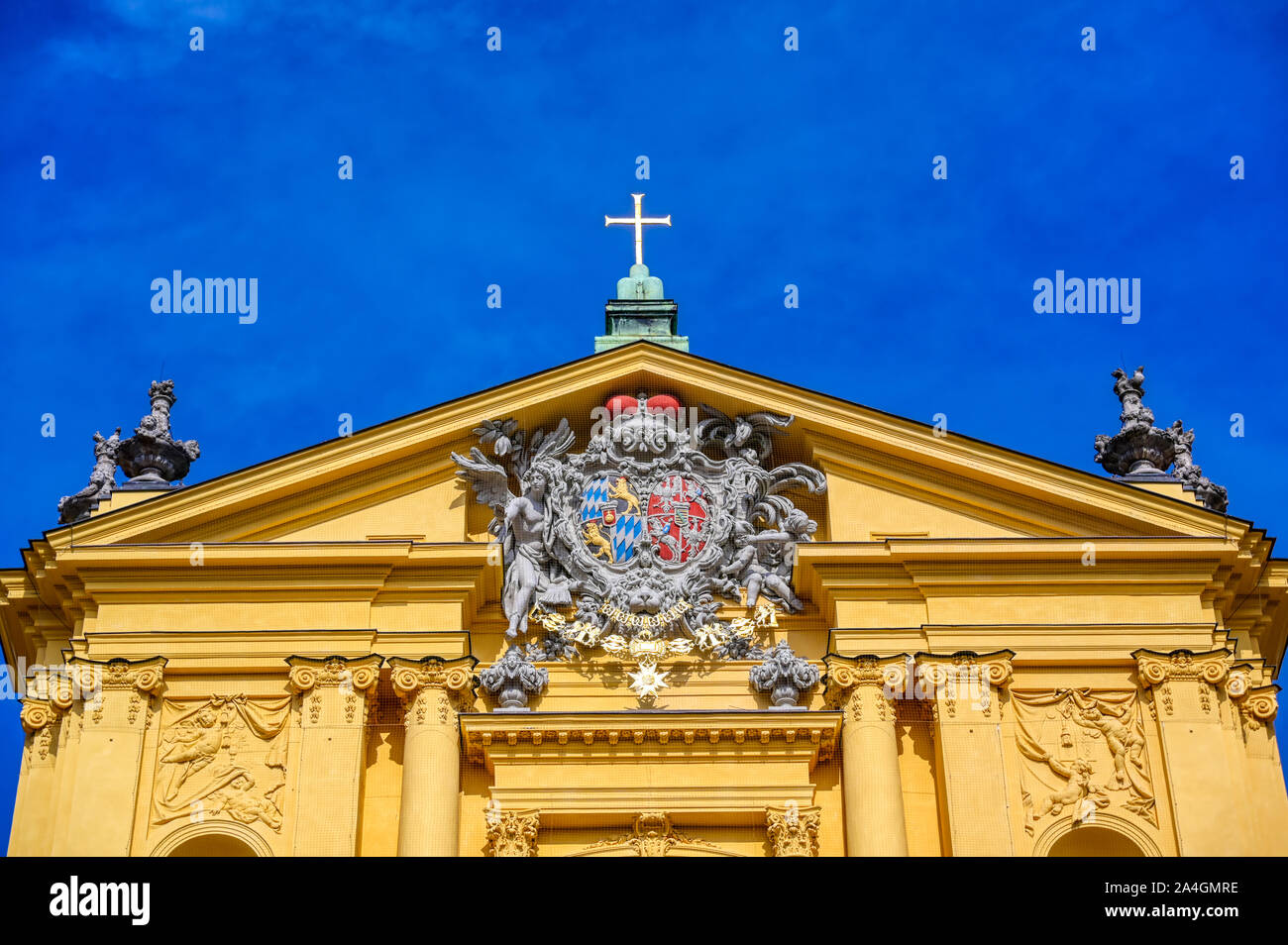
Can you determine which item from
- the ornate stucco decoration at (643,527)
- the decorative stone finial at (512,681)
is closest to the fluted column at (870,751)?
the ornate stucco decoration at (643,527)

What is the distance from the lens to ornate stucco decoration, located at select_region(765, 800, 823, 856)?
1994cm

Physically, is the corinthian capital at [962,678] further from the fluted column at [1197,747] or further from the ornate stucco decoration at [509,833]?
the ornate stucco decoration at [509,833]

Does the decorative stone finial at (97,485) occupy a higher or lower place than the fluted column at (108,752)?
higher

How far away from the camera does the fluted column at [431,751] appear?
19703 mm

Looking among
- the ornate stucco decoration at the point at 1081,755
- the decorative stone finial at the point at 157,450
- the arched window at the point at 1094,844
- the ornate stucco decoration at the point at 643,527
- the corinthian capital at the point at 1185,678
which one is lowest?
the arched window at the point at 1094,844

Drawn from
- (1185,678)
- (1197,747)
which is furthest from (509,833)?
(1185,678)

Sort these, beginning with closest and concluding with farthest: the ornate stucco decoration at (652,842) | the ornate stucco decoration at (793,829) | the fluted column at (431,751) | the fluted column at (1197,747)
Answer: the fluted column at (1197,747), the fluted column at (431,751), the ornate stucco decoration at (793,829), the ornate stucco decoration at (652,842)

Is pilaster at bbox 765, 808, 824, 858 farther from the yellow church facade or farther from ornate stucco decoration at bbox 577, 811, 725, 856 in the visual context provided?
ornate stucco decoration at bbox 577, 811, 725, 856

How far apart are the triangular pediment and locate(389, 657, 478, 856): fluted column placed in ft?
5.16

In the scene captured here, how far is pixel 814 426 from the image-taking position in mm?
21938

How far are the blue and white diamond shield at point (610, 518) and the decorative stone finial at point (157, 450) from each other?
4592 millimetres

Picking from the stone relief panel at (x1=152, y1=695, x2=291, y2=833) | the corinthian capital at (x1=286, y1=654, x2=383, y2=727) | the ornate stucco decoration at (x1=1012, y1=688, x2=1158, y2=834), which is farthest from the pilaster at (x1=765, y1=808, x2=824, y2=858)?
the stone relief panel at (x1=152, y1=695, x2=291, y2=833)

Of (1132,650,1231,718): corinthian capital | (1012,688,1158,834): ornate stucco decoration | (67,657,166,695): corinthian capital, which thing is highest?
(67,657,166,695): corinthian capital
